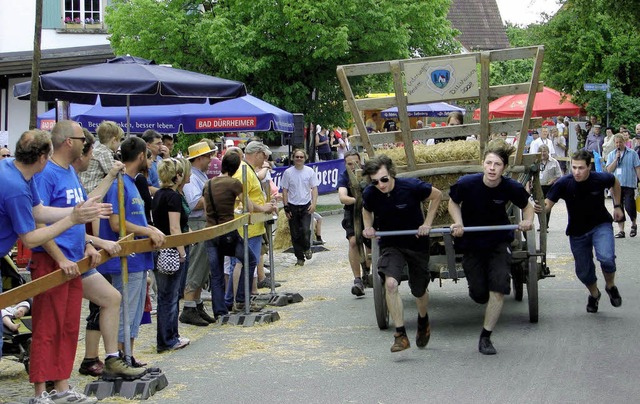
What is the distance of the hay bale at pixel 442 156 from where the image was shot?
35.3ft

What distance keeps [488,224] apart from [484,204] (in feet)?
0.62

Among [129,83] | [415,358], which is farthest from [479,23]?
[415,358]

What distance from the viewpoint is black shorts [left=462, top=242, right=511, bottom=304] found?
9211 millimetres

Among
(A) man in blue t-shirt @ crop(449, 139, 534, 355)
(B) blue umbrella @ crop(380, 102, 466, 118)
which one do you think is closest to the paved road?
(A) man in blue t-shirt @ crop(449, 139, 534, 355)

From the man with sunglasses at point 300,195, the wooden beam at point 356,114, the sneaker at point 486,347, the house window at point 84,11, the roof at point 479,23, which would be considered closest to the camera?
the sneaker at point 486,347

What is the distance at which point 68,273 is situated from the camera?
7.06m

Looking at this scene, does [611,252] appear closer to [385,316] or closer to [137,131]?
[385,316]

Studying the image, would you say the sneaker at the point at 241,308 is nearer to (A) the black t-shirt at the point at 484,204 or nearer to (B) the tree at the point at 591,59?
(A) the black t-shirt at the point at 484,204

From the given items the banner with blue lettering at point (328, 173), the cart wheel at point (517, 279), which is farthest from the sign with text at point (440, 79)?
the banner with blue lettering at point (328, 173)

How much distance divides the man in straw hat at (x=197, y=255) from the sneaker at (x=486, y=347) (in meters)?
3.41

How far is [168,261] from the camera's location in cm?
966

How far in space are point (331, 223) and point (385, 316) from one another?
48.5 ft

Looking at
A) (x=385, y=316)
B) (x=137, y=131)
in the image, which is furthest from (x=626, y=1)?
(x=137, y=131)

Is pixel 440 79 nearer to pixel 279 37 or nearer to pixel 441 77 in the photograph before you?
pixel 441 77
